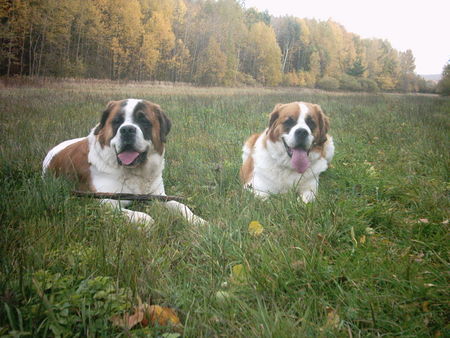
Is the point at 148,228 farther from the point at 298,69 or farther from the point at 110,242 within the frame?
the point at 298,69

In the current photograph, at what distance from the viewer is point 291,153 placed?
146 inches

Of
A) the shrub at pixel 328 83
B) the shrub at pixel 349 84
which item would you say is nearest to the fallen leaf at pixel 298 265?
the shrub at pixel 328 83

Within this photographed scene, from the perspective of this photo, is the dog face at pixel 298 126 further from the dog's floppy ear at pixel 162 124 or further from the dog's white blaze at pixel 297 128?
the dog's floppy ear at pixel 162 124

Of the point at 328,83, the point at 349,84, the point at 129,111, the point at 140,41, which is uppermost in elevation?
the point at 349,84

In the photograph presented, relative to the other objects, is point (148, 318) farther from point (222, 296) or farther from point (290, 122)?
point (290, 122)

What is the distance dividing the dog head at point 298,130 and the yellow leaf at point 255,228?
5.38 ft

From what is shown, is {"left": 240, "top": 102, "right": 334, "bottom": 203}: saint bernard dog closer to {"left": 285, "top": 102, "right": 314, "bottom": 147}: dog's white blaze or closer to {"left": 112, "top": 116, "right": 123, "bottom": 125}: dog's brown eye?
{"left": 285, "top": 102, "right": 314, "bottom": 147}: dog's white blaze

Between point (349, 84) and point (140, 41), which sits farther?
point (349, 84)

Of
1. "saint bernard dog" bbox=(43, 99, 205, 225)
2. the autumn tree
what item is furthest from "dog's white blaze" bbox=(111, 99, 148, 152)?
the autumn tree

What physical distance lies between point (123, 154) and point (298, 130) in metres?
1.93

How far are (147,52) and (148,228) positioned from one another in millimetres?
8911

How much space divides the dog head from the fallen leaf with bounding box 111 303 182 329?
2595 millimetres

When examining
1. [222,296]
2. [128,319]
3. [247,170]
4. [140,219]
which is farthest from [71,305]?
[247,170]

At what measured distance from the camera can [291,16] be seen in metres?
24.1
